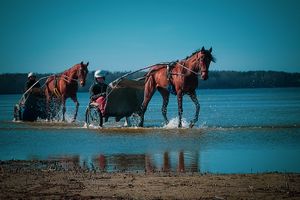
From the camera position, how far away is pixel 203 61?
→ 17.6 meters

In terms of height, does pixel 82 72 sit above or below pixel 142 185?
above

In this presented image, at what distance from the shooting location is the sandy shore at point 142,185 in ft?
23.6

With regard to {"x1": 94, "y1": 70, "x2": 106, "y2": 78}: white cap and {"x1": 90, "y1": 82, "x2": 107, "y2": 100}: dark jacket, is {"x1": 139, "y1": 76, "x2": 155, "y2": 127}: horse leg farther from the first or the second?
{"x1": 94, "y1": 70, "x2": 106, "y2": 78}: white cap

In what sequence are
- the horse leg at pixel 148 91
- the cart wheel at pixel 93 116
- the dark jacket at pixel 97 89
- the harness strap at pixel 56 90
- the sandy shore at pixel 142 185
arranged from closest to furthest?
the sandy shore at pixel 142 185, the cart wheel at pixel 93 116, the dark jacket at pixel 97 89, the horse leg at pixel 148 91, the harness strap at pixel 56 90

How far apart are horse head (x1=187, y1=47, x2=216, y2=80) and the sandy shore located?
898cm

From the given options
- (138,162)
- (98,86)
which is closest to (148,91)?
(98,86)

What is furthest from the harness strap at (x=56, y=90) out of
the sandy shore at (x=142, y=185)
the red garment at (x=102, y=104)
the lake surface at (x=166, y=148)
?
the sandy shore at (x=142, y=185)

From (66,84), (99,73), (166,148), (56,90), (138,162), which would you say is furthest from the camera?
(56,90)

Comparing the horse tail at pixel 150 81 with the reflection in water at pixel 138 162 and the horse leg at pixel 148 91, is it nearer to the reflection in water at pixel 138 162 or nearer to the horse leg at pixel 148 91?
the horse leg at pixel 148 91

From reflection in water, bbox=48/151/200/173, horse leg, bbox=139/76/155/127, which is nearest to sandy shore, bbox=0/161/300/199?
reflection in water, bbox=48/151/200/173

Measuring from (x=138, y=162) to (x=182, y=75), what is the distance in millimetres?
8273

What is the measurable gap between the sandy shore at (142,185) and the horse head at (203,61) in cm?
898

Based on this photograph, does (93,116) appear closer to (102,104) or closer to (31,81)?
(102,104)

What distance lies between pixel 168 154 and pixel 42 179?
11.9ft
